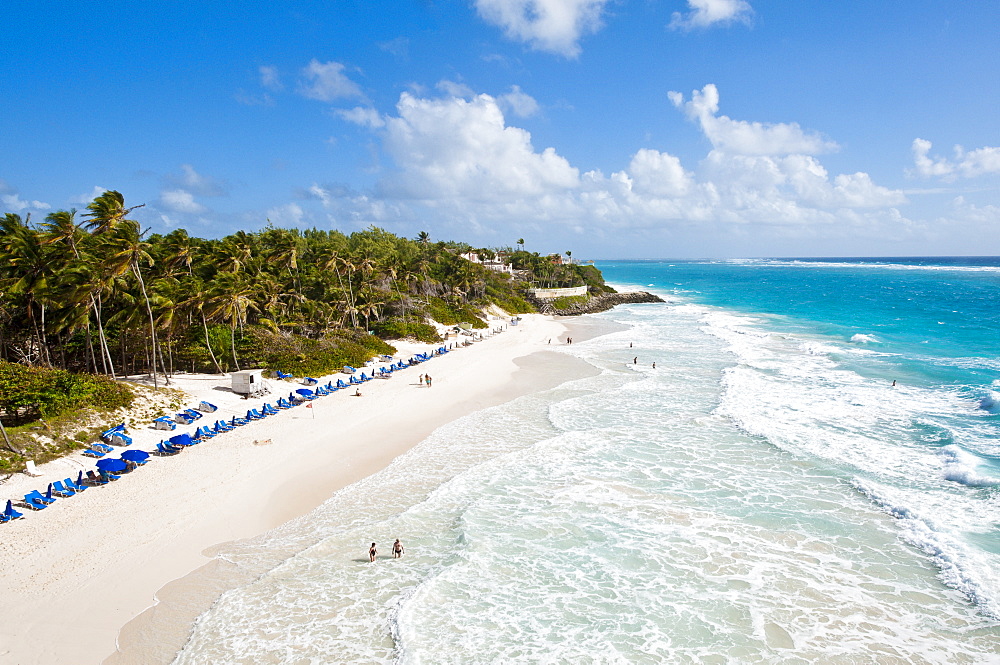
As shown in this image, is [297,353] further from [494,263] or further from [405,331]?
[494,263]

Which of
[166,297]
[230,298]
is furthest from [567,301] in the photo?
[166,297]

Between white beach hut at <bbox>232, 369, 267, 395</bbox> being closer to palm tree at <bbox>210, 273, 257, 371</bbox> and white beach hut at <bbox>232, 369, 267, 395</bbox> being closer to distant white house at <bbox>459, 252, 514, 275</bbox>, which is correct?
palm tree at <bbox>210, 273, 257, 371</bbox>

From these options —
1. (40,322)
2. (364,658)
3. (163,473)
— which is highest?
(40,322)

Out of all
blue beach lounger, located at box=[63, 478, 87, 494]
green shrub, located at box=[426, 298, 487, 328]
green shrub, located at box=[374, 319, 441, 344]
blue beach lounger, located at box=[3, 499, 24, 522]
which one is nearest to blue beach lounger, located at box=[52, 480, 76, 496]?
blue beach lounger, located at box=[63, 478, 87, 494]

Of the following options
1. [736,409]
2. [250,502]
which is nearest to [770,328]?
[736,409]

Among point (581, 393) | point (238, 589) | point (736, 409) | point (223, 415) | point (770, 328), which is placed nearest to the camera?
point (238, 589)

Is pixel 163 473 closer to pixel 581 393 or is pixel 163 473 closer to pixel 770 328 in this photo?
pixel 581 393

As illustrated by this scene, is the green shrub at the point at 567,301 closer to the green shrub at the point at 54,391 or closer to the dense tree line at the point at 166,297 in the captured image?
the dense tree line at the point at 166,297
